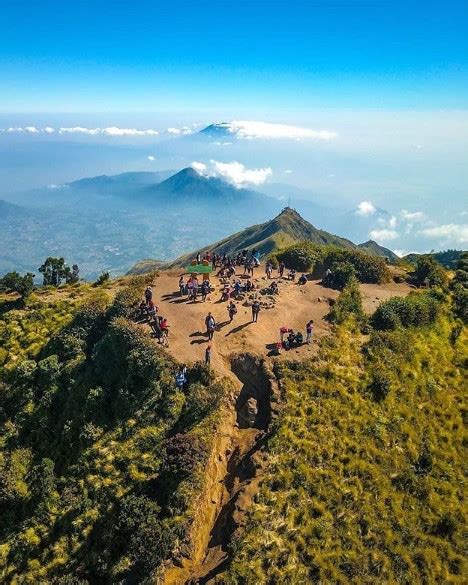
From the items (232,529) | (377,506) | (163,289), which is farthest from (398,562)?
(163,289)

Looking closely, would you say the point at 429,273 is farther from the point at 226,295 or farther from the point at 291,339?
the point at 226,295

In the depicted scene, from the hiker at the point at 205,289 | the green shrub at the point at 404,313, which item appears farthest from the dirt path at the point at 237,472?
the green shrub at the point at 404,313

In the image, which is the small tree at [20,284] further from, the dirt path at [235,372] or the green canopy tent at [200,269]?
the green canopy tent at [200,269]

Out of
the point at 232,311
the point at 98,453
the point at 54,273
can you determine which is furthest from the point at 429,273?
the point at 54,273

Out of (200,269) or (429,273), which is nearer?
(200,269)

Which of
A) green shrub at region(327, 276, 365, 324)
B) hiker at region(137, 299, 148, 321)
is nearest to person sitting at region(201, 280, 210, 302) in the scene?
hiker at region(137, 299, 148, 321)

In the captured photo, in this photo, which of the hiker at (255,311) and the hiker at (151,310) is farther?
the hiker at (255,311)

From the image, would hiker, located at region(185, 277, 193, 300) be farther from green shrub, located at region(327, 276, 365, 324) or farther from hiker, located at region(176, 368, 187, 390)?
hiker, located at region(176, 368, 187, 390)
